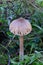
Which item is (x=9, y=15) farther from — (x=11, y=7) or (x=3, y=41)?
(x=3, y=41)

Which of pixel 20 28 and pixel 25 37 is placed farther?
A: pixel 25 37

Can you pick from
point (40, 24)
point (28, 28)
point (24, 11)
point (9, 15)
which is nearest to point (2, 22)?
point (9, 15)

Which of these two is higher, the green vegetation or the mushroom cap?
the mushroom cap

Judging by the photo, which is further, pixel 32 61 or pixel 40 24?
pixel 40 24

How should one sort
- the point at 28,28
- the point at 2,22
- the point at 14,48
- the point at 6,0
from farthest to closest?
1. the point at 6,0
2. the point at 2,22
3. the point at 14,48
4. the point at 28,28

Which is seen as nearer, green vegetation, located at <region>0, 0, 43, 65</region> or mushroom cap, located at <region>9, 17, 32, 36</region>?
mushroom cap, located at <region>9, 17, 32, 36</region>

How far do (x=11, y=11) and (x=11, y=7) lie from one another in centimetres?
4

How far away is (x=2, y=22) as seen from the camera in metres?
1.77

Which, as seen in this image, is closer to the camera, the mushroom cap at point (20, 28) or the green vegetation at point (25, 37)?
the mushroom cap at point (20, 28)

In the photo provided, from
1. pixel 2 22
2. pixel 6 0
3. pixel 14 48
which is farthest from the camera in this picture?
pixel 6 0

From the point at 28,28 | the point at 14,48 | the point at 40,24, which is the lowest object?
the point at 14,48

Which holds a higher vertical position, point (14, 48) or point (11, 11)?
point (11, 11)

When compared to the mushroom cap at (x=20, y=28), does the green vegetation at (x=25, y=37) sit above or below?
below

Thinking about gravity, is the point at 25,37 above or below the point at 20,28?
below
